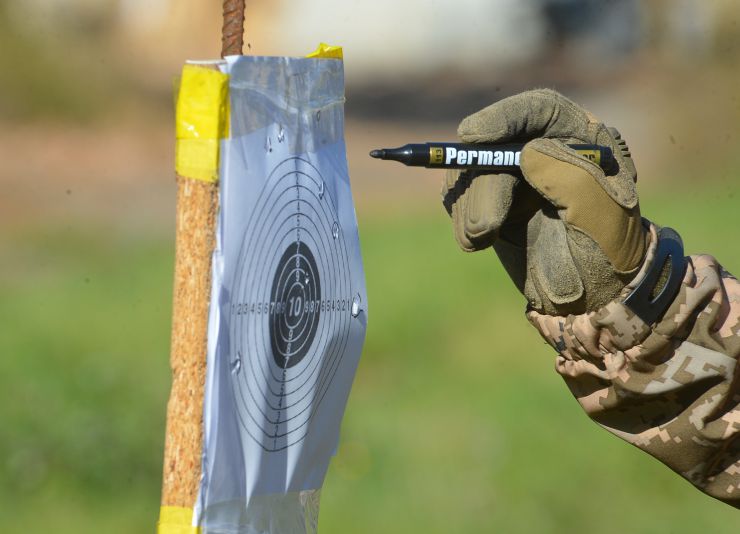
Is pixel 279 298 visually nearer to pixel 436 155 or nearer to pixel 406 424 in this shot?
pixel 436 155

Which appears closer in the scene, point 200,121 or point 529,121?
point 200,121

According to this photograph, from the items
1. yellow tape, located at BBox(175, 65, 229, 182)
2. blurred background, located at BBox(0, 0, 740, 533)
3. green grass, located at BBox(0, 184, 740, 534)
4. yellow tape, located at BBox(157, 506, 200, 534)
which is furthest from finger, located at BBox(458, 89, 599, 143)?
green grass, located at BBox(0, 184, 740, 534)

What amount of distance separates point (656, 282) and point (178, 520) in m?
0.63

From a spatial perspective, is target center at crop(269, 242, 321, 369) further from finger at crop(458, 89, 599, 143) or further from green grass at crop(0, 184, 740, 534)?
green grass at crop(0, 184, 740, 534)

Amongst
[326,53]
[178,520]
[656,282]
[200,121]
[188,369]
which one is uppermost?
[326,53]

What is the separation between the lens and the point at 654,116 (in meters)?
8.36

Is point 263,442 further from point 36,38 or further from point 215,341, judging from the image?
point 36,38

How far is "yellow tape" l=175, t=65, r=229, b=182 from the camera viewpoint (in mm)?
1148

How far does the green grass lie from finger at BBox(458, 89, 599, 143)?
207cm

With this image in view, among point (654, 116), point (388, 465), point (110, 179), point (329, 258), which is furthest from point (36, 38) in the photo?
point (329, 258)

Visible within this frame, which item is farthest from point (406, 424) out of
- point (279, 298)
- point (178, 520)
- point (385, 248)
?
point (178, 520)

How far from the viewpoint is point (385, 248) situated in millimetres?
5680

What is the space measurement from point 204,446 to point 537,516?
2.55 meters

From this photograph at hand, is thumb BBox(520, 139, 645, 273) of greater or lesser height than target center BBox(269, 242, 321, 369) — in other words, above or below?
above
